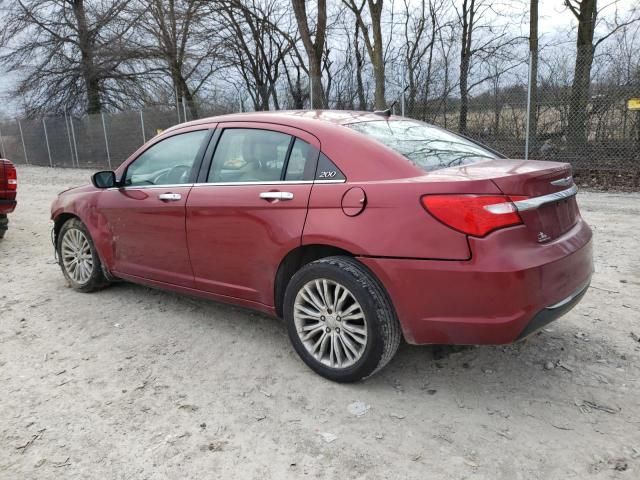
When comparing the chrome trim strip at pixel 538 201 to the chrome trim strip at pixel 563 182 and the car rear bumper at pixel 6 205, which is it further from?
the car rear bumper at pixel 6 205

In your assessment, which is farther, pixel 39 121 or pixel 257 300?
pixel 39 121

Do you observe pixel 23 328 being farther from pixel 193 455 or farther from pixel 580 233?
pixel 580 233

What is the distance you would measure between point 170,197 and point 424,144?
1885mm

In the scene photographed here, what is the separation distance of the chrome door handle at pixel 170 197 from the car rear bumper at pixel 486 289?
171cm

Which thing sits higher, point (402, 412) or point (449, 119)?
point (449, 119)

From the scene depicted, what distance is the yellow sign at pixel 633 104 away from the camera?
32.8ft

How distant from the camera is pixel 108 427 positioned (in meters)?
2.83

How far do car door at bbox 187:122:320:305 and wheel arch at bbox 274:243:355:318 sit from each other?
0.14ft

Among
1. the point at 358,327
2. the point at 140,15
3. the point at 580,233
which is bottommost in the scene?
the point at 358,327

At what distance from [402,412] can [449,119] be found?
10722 millimetres

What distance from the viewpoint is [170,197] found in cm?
398

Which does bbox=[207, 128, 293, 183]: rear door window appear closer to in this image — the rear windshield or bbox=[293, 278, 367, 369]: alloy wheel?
the rear windshield

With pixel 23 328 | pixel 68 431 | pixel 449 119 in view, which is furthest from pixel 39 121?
pixel 68 431

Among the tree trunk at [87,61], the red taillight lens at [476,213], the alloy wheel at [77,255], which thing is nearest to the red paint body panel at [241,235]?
the red taillight lens at [476,213]
